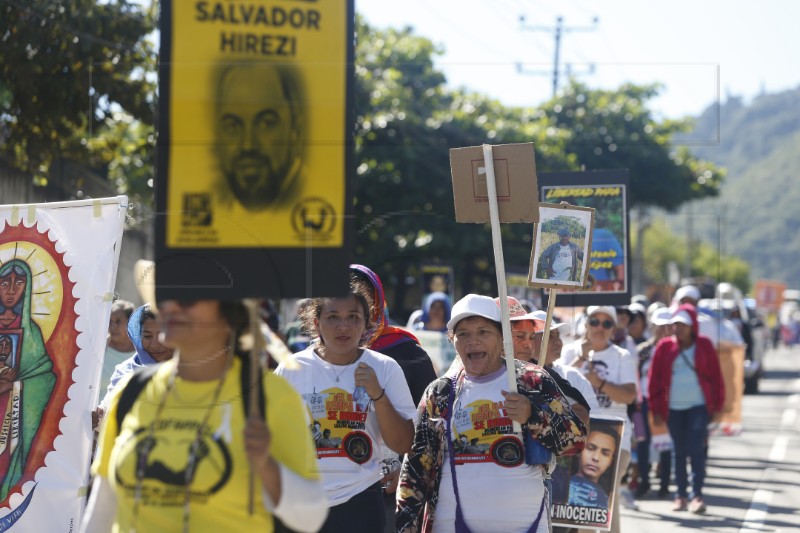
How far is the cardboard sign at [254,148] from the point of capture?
11.9 feet

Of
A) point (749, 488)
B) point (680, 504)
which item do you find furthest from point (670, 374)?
point (749, 488)

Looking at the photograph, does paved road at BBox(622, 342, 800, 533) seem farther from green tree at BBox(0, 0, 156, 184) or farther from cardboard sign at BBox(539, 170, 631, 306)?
green tree at BBox(0, 0, 156, 184)

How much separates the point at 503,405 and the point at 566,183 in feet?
16.4

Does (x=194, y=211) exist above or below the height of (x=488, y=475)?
above

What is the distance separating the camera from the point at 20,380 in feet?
20.8

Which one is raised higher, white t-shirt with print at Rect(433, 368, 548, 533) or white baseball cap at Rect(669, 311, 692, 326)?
white baseball cap at Rect(669, 311, 692, 326)

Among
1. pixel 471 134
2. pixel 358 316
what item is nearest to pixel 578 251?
pixel 358 316

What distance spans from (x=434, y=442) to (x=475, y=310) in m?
0.59

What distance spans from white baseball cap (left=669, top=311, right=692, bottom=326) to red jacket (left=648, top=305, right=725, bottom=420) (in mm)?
73

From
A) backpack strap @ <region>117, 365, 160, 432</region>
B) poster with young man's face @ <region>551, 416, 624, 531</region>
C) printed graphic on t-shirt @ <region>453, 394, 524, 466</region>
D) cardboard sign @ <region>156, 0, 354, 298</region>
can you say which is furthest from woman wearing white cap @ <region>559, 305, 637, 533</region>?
cardboard sign @ <region>156, 0, 354, 298</region>

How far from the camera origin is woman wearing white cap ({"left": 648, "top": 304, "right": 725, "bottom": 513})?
1212cm

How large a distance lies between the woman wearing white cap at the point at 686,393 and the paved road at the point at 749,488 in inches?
16.6

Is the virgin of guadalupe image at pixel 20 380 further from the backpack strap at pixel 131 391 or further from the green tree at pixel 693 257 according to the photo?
the green tree at pixel 693 257

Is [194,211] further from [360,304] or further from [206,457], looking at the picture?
[360,304]
